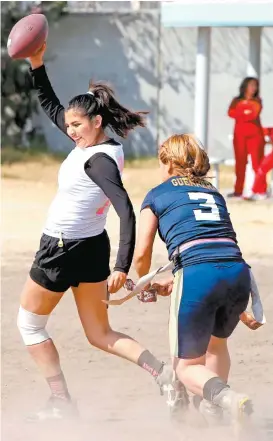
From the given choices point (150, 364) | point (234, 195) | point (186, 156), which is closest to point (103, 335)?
point (150, 364)

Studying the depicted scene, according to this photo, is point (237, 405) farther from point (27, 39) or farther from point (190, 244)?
point (27, 39)

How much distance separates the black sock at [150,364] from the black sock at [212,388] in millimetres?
667

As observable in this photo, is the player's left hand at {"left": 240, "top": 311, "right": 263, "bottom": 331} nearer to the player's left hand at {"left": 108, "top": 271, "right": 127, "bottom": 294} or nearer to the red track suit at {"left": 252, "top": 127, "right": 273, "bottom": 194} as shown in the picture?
the player's left hand at {"left": 108, "top": 271, "right": 127, "bottom": 294}

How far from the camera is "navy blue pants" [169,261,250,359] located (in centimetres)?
520

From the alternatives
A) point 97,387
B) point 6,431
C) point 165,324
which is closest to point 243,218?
point 165,324

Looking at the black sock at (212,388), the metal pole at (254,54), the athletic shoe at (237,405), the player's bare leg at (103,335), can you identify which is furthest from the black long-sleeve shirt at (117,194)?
the metal pole at (254,54)

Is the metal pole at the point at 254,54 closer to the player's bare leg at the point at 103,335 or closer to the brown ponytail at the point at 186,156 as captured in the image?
the player's bare leg at the point at 103,335

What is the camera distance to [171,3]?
50.1 feet

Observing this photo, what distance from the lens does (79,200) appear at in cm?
580

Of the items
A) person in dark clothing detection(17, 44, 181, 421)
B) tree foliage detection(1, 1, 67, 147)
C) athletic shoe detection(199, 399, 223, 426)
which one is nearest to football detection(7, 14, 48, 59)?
person in dark clothing detection(17, 44, 181, 421)

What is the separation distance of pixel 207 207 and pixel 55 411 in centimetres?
135

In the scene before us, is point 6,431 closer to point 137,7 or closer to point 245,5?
point 245,5

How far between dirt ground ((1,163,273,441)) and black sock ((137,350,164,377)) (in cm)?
23

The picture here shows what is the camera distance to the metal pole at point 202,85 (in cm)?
1555
